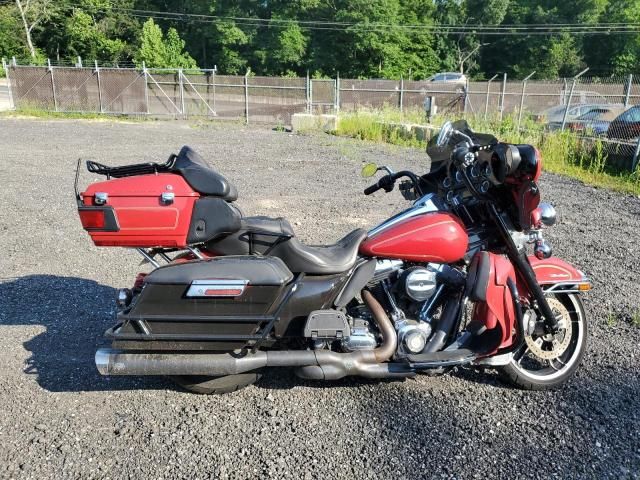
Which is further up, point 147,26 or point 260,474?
point 147,26

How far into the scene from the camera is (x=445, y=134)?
133 inches

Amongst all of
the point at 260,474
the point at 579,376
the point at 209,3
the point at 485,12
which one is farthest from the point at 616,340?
the point at 485,12

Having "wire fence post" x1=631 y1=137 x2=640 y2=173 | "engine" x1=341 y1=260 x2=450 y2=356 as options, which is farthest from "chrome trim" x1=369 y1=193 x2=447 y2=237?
"wire fence post" x1=631 y1=137 x2=640 y2=173

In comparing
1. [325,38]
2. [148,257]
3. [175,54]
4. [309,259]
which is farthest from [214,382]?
[325,38]

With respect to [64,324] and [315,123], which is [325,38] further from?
[64,324]

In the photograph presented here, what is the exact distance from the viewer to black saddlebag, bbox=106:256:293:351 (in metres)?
2.83

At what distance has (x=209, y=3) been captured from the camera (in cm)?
5769

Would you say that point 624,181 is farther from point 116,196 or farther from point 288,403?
point 116,196

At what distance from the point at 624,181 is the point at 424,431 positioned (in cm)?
886

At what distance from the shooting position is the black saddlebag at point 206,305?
2.83 meters

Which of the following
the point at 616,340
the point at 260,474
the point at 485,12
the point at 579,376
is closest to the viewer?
the point at 260,474

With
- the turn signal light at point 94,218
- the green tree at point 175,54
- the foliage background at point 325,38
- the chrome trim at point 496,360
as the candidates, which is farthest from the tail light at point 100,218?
the green tree at point 175,54

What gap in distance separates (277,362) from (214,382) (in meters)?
0.54

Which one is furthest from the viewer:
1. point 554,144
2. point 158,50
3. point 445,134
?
point 158,50
